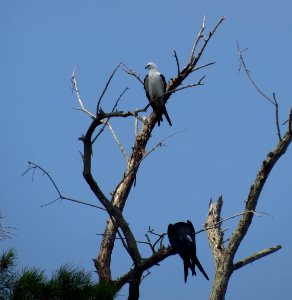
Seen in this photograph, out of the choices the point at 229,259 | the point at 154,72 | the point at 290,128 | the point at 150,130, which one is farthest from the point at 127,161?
the point at 154,72

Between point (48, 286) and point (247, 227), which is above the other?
point (247, 227)

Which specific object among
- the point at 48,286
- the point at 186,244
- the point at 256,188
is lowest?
the point at 48,286

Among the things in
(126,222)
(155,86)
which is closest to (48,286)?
(126,222)

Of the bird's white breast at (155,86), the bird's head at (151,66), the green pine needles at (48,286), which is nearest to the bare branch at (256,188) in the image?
the green pine needles at (48,286)

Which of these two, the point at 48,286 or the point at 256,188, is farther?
the point at 256,188

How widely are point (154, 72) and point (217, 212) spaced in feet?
11.7

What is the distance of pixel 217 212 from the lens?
8195mm

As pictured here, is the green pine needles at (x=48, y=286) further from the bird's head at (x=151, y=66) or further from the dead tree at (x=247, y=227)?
the bird's head at (x=151, y=66)

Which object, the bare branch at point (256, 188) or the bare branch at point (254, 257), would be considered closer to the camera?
the bare branch at point (256, 188)

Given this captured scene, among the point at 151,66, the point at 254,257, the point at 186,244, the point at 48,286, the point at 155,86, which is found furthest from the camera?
the point at 151,66

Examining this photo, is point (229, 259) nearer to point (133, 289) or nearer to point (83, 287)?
point (133, 289)

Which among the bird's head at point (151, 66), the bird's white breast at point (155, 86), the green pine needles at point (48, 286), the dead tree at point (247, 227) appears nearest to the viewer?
the green pine needles at point (48, 286)

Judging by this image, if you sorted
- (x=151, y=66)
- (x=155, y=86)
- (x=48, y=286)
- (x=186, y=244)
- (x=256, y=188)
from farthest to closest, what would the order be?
(x=151, y=66), (x=155, y=86), (x=186, y=244), (x=256, y=188), (x=48, y=286)

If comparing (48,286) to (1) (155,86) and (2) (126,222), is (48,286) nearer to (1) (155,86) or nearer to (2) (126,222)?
(2) (126,222)
